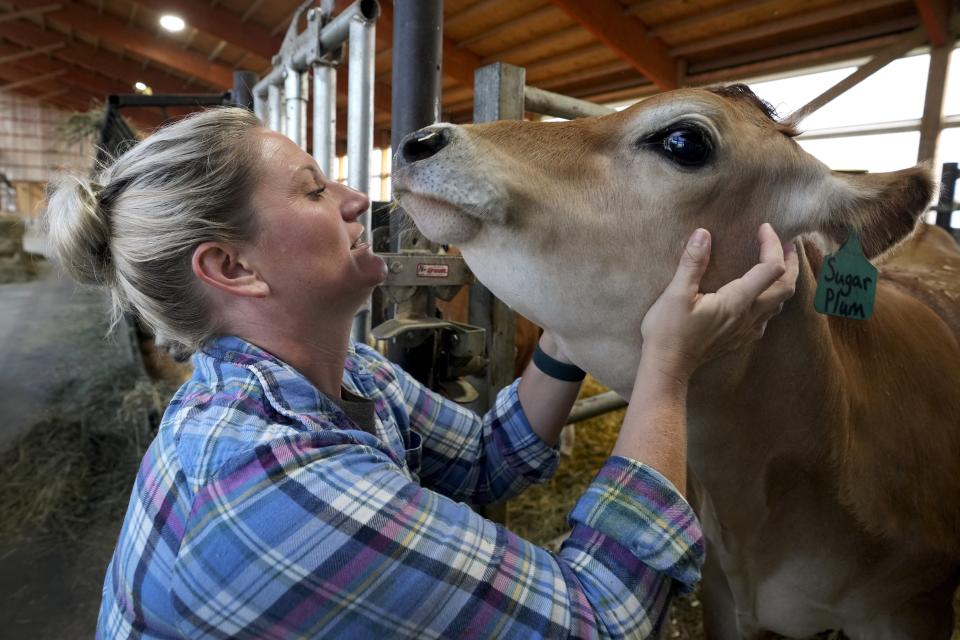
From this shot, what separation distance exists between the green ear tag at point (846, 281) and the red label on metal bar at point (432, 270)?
95 centimetres

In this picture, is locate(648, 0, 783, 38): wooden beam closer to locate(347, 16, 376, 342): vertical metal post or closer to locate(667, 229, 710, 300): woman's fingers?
locate(347, 16, 376, 342): vertical metal post

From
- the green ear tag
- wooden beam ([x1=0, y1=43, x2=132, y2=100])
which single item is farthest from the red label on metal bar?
wooden beam ([x1=0, y1=43, x2=132, y2=100])

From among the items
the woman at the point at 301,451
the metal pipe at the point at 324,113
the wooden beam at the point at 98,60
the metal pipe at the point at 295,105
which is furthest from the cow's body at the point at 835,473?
the wooden beam at the point at 98,60

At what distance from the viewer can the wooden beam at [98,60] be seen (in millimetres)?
13062

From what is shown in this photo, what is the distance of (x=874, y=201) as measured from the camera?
1215 millimetres

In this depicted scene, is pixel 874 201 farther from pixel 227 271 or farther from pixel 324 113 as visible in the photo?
pixel 324 113

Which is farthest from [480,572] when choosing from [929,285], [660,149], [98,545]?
[98,545]

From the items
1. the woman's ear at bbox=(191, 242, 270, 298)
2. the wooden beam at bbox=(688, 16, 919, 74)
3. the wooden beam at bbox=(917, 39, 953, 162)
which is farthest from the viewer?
the wooden beam at bbox=(688, 16, 919, 74)

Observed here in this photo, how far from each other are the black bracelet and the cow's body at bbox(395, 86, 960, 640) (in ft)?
0.64

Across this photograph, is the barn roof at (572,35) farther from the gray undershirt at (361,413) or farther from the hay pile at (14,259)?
the gray undershirt at (361,413)

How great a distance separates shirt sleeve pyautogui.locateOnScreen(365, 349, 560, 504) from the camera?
156cm

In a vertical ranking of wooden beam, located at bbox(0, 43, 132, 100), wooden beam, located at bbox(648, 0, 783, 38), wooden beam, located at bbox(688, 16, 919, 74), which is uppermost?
wooden beam, located at bbox(0, 43, 132, 100)

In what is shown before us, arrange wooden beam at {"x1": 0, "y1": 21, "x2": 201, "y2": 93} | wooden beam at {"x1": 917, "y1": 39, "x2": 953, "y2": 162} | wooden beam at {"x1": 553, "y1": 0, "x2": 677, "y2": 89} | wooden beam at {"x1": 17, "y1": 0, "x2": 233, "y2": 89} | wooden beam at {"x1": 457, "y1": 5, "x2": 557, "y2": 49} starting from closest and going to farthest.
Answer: wooden beam at {"x1": 917, "y1": 39, "x2": 953, "y2": 162} < wooden beam at {"x1": 553, "y1": 0, "x2": 677, "y2": 89} < wooden beam at {"x1": 457, "y1": 5, "x2": 557, "y2": 49} < wooden beam at {"x1": 17, "y1": 0, "x2": 233, "y2": 89} < wooden beam at {"x1": 0, "y1": 21, "x2": 201, "y2": 93}

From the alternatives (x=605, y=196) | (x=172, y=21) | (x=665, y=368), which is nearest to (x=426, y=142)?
(x=605, y=196)
